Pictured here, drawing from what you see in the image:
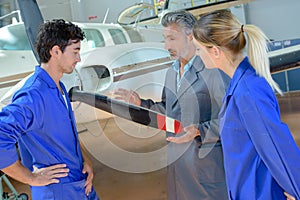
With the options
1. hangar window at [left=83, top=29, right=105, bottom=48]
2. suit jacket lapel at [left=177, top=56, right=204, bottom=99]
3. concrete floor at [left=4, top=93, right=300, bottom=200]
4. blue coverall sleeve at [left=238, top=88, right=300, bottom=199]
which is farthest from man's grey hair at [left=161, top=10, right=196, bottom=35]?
hangar window at [left=83, top=29, right=105, bottom=48]

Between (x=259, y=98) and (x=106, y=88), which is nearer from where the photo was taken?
(x=259, y=98)

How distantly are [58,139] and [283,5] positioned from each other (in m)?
7.90

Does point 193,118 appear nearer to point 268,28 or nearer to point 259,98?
point 259,98

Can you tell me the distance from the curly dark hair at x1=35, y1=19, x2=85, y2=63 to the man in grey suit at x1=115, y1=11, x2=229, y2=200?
455 mm

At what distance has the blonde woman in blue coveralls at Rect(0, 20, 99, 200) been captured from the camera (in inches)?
38.4

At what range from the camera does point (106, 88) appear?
2826 mm

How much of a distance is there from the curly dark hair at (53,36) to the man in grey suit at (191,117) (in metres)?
0.46

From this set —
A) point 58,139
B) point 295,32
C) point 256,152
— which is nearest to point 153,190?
point 58,139

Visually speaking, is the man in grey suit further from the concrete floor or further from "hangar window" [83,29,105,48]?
"hangar window" [83,29,105,48]

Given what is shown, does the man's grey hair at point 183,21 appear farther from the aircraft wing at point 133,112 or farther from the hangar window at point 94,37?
the hangar window at point 94,37

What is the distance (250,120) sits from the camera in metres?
Answer: 0.84

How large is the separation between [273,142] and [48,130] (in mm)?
672

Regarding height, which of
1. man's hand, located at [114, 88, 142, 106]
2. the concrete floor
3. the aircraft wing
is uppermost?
man's hand, located at [114, 88, 142, 106]

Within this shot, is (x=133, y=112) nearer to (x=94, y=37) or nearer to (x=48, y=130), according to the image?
(x=48, y=130)
